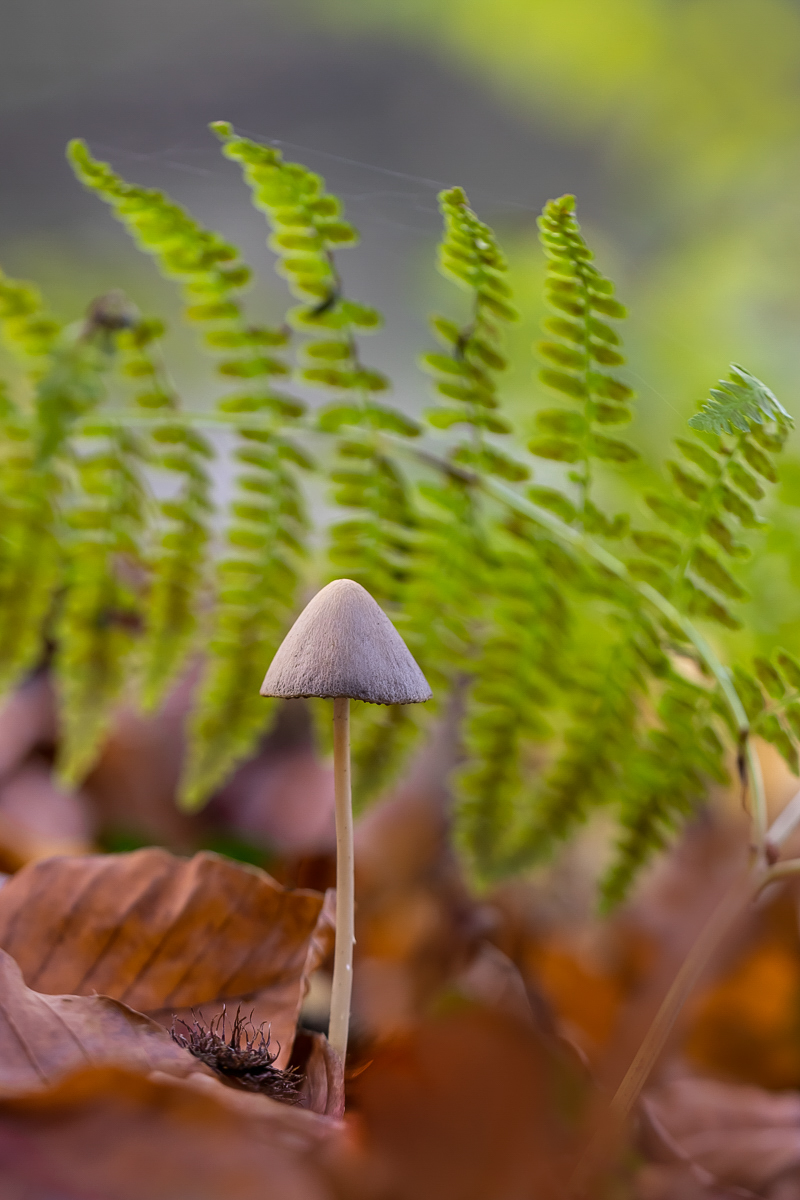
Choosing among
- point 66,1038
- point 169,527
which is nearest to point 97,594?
point 169,527

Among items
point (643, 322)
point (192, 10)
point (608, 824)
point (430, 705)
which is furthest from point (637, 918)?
point (192, 10)

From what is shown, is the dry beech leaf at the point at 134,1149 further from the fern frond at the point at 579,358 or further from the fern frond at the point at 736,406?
the fern frond at the point at 579,358

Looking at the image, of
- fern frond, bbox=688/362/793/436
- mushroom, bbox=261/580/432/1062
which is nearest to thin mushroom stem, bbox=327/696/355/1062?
mushroom, bbox=261/580/432/1062

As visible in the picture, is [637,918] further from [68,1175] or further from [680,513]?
[68,1175]

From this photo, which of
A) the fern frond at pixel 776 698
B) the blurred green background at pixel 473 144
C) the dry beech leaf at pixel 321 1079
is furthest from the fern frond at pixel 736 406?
the dry beech leaf at pixel 321 1079

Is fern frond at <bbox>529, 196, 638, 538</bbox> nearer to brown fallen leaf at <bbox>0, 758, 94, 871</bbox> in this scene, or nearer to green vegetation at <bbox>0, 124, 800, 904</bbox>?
green vegetation at <bbox>0, 124, 800, 904</bbox>
